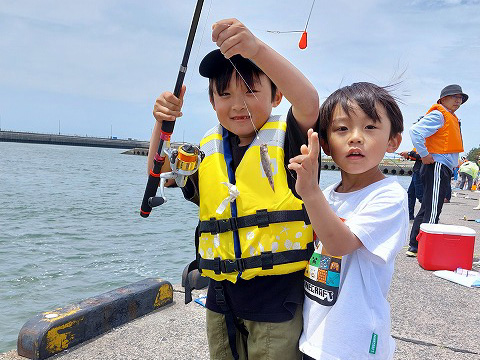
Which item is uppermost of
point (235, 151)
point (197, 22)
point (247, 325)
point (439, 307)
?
→ point (197, 22)

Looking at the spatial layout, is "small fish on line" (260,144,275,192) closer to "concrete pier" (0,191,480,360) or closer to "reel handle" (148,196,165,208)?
"reel handle" (148,196,165,208)

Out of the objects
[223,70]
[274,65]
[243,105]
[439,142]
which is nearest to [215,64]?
[223,70]

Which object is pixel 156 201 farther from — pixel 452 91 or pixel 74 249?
pixel 74 249

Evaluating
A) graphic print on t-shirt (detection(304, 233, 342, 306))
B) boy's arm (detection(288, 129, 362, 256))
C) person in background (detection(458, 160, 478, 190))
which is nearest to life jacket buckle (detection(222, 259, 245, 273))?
graphic print on t-shirt (detection(304, 233, 342, 306))

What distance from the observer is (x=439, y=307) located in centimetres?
383

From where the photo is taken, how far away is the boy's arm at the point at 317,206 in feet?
4.31

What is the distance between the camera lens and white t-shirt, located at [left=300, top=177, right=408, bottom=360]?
148cm

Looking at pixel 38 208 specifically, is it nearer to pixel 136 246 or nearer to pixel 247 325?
pixel 136 246

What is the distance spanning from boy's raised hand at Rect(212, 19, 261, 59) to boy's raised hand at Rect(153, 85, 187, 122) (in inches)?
18.7

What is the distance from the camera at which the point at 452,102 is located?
536cm

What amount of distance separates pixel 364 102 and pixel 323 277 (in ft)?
2.23

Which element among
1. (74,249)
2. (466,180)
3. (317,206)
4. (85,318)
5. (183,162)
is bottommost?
(74,249)

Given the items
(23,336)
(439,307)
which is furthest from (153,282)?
(439,307)

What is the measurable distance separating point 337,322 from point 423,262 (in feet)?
13.1
